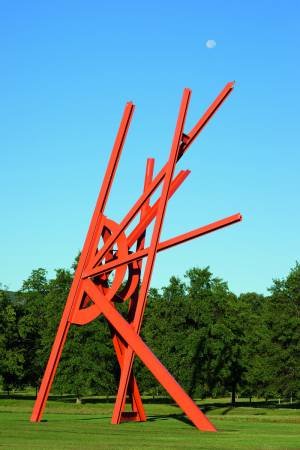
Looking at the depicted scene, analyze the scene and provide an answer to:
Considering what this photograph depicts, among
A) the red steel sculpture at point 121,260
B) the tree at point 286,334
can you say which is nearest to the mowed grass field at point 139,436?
the red steel sculpture at point 121,260

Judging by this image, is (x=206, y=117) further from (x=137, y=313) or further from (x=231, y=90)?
(x=137, y=313)

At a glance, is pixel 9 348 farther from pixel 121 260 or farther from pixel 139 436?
pixel 139 436

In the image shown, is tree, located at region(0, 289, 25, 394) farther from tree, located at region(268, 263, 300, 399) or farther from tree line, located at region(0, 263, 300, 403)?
tree, located at region(268, 263, 300, 399)

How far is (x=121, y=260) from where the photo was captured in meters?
22.8

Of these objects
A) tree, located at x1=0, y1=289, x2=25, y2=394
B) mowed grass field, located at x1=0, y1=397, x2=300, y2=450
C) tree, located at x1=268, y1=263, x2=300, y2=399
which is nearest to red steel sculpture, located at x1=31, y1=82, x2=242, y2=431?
mowed grass field, located at x1=0, y1=397, x2=300, y2=450

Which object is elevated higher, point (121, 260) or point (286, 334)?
point (286, 334)

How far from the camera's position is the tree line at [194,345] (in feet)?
151

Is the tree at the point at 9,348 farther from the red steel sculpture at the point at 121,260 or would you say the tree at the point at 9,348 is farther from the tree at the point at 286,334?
the red steel sculpture at the point at 121,260

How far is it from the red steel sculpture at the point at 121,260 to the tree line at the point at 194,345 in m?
22.1

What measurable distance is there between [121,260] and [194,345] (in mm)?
24733

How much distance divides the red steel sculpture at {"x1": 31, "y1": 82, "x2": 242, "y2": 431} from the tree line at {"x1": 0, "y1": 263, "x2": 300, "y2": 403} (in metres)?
22.1

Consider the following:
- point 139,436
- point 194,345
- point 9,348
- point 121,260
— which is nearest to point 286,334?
point 194,345

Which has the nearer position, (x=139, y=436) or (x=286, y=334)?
(x=139, y=436)

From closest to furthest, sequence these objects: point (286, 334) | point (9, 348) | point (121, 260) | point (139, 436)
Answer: point (139, 436)
point (121, 260)
point (286, 334)
point (9, 348)
